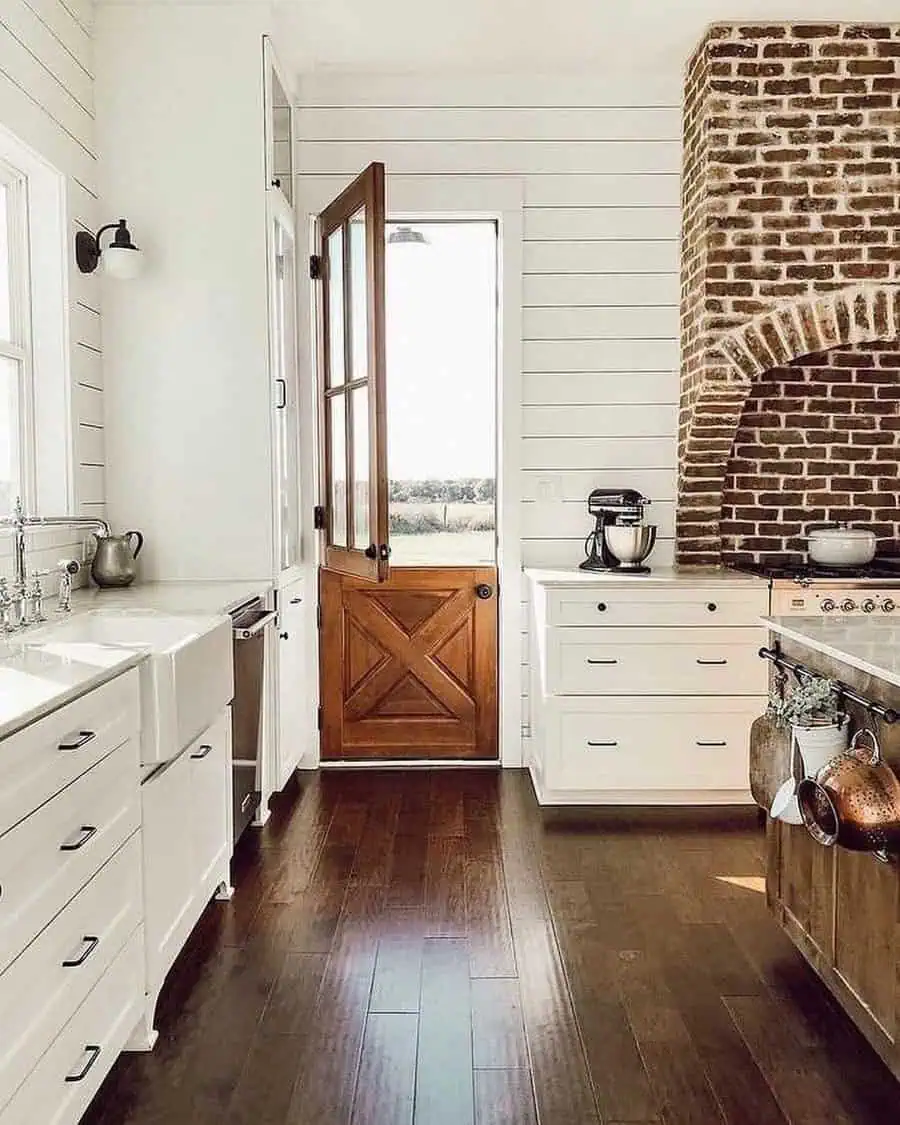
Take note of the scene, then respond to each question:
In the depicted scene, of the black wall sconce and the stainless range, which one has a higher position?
the black wall sconce

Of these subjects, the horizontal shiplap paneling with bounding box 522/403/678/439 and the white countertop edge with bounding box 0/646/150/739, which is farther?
the horizontal shiplap paneling with bounding box 522/403/678/439

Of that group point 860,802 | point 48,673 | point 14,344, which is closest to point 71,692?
point 48,673

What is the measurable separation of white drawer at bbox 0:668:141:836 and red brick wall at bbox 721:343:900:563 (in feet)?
10.2

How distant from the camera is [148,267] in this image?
12.7 feet

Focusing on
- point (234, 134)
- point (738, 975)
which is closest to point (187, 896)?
point (738, 975)

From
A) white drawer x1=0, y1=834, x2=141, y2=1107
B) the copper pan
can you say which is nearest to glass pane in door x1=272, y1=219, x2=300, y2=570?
white drawer x1=0, y1=834, x2=141, y2=1107

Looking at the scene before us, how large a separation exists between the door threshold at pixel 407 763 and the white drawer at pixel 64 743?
247 cm

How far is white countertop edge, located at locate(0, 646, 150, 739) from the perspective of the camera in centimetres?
164

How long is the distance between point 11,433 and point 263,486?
0.88 metres

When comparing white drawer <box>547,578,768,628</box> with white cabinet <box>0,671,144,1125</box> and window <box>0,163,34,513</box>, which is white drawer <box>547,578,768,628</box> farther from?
white cabinet <box>0,671,144,1125</box>

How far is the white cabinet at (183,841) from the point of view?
239 cm

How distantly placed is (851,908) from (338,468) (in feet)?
8.55

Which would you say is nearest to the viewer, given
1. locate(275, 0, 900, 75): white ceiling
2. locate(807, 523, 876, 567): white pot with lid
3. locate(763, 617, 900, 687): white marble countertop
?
locate(763, 617, 900, 687): white marble countertop

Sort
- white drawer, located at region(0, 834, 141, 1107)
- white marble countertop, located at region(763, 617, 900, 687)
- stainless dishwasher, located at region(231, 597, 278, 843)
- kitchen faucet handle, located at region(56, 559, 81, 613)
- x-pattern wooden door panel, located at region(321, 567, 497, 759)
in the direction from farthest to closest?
x-pattern wooden door panel, located at region(321, 567, 497, 759), stainless dishwasher, located at region(231, 597, 278, 843), kitchen faucet handle, located at region(56, 559, 81, 613), white marble countertop, located at region(763, 617, 900, 687), white drawer, located at region(0, 834, 141, 1107)
